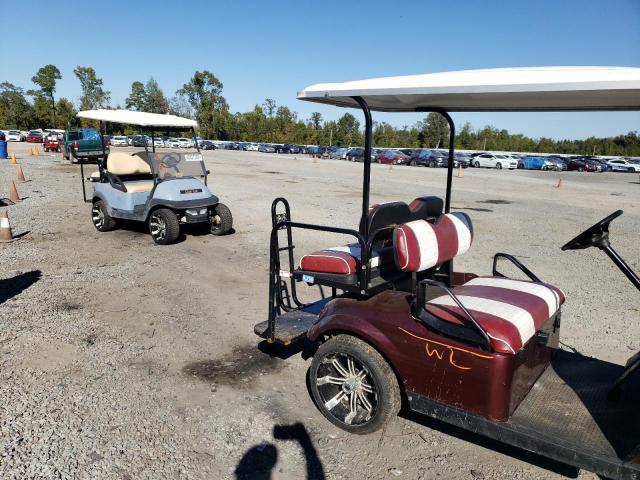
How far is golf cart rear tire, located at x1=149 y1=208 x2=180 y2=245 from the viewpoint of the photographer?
7699 millimetres

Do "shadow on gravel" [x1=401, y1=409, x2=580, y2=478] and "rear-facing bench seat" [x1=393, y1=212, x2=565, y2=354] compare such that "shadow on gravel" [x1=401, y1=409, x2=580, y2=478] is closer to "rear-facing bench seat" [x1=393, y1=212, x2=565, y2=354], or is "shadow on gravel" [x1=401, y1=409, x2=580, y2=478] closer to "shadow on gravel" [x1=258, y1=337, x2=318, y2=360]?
"rear-facing bench seat" [x1=393, y1=212, x2=565, y2=354]

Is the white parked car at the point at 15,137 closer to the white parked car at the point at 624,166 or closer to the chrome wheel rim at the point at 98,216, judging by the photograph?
the chrome wheel rim at the point at 98,216

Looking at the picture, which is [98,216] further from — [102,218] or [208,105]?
[208,105]

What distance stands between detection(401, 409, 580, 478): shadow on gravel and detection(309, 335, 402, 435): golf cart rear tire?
454 mm

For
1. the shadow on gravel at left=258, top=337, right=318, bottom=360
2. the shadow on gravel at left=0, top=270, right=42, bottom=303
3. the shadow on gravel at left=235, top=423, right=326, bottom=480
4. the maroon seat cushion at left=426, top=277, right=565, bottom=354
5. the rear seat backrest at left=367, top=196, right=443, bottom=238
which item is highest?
the rear seat backrest at left=367, top=196, right=443, bottom=238

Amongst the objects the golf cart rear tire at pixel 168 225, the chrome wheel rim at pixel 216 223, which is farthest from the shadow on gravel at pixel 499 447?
the chrome wheel rim at pixel 216 223

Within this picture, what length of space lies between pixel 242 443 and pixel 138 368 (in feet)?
4.59

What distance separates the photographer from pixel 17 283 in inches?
227

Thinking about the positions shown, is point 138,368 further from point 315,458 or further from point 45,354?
point 315,458

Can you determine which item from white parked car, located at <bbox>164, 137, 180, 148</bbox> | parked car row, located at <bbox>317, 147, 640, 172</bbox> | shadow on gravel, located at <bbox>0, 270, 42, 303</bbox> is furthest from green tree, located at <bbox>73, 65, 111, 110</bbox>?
shadow on gravel, located at <bbox>0, 270, 42, 303</bbox>

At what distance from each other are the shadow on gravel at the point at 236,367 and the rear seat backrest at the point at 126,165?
5822 millimetres

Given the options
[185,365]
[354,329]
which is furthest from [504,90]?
[185,365]

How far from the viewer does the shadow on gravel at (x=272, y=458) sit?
2.68 metres

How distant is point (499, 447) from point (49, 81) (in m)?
76.6
